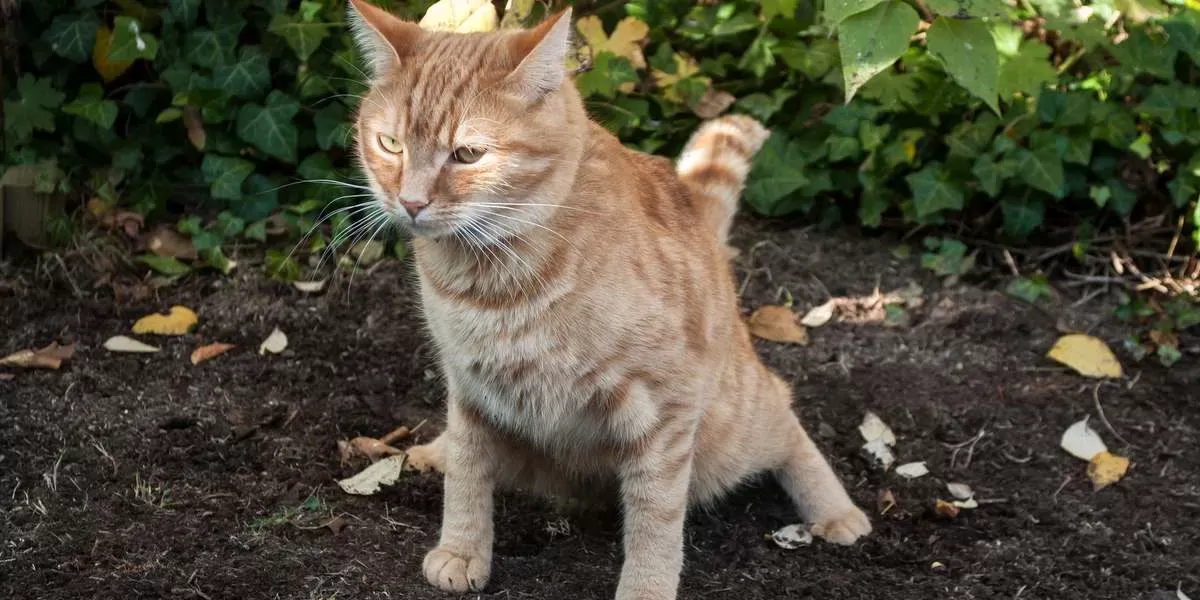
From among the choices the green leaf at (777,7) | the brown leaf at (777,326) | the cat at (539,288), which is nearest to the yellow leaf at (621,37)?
the green leaf at (777,7)

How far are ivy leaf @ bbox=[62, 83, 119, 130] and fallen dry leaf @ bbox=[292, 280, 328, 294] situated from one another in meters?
0.89

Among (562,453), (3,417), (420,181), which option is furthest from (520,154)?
(3,417)

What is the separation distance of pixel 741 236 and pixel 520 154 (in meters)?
2.35

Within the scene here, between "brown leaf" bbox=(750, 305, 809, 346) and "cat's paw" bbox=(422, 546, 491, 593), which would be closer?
"cat's paw" bbox=(422, 546, 491, 593)

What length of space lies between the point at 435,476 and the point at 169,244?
1.67 meters

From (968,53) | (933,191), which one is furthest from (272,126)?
(968,53)

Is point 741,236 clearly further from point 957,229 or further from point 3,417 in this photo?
point 3,417

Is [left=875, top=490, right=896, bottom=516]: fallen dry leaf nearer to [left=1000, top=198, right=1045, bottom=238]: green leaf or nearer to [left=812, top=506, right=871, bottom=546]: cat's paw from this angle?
[left=812, top=506, right=871, bottom=546]: cat's paw

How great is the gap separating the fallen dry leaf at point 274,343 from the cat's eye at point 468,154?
5.57 feet

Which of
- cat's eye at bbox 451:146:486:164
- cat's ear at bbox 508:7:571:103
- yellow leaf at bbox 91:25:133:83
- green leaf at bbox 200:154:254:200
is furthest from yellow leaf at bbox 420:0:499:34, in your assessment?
yellow leaf at bbox 91:25:133:83

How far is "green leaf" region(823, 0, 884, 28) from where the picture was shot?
255 cm

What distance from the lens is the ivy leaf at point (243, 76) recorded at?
175 inches

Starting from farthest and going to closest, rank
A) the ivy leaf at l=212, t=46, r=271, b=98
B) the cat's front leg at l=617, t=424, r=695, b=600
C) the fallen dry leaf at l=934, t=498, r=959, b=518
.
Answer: the ivy leaf at l=212, t=46, r=271, b=98 → the fallen dry leaf at l=934, t=498, r=959, b=518 → the cat's front leg at l=617, t=424, r=695, b=600

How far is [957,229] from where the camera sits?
16.1 ft
